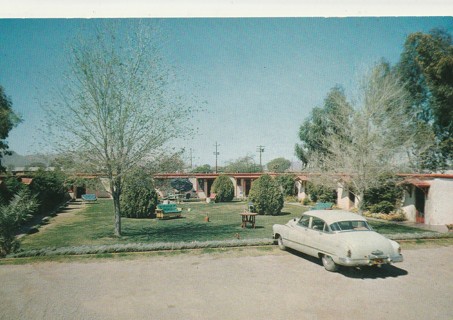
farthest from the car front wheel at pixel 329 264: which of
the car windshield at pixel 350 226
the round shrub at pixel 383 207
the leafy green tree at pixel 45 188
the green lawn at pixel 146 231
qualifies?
the leafy green tree at pixel 45 188

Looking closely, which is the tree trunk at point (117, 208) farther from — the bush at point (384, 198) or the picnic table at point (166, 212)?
the bush at point (384, 198)

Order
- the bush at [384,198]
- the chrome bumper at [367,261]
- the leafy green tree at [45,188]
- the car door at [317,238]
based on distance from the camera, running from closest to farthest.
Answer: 1. the chrome bumper at [367,261]
2. the car door at [317,238]
3. the bush at [384,198]
4. the leafy green tree at [45,188]

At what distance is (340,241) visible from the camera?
772 cm

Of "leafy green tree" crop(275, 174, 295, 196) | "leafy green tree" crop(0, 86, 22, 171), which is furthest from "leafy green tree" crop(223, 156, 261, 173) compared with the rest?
"leafy green tree" crop(0, 86, 22, 171)

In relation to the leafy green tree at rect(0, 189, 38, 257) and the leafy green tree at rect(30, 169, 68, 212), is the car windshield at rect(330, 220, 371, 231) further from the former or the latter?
the leafy green tree at rect(30, 169, 68, 212)

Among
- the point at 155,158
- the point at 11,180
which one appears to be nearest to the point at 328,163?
the point at 155,158

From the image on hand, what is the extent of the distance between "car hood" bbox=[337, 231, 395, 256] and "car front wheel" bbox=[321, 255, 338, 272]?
0.66m

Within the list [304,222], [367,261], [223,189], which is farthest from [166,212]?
[367,261]

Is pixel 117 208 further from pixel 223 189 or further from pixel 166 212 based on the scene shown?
pixel 223 189

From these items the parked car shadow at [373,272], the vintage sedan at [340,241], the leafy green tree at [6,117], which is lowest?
the parked car shadow at [373,272]

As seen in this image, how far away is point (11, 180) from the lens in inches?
713

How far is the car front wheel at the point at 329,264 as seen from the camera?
7867 millimetres

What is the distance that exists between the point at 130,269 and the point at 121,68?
866 cm

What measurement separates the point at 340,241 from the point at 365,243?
2.02 feet
